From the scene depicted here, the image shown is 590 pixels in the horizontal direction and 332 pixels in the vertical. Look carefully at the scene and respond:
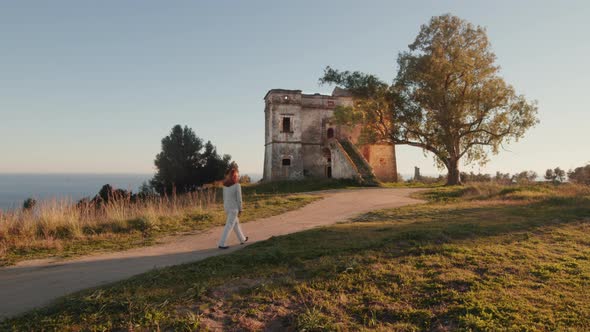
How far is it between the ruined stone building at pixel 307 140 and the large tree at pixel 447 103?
3626mm

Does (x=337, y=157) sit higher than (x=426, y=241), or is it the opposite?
(x=337, y=157)

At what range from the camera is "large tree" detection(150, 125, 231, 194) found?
35.7 meters

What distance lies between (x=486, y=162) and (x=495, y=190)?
11.5 metres

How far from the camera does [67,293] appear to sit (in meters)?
5.01

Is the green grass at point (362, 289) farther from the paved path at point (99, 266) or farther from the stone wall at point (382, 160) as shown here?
the stone wall at point (382, 160)

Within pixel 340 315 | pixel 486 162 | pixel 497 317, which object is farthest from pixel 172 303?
pixel 486 162

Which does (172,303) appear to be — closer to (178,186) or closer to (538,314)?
(538,314)

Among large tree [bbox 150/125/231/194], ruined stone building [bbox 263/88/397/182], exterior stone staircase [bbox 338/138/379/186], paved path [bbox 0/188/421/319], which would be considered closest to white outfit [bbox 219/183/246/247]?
paved path [bbox 0/188/421/319]

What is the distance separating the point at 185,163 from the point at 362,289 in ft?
110

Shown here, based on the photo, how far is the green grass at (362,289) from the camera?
A: 166 inches

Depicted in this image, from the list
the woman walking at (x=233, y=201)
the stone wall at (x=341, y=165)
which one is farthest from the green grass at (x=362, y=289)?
the stone wall at (x=341, y=165)

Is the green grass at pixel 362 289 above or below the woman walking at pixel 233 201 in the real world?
below

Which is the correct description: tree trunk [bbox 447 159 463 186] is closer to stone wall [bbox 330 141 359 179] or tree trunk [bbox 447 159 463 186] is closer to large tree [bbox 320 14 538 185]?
large tree [bbox 320 14 538 185]

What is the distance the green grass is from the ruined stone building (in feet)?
76.0
